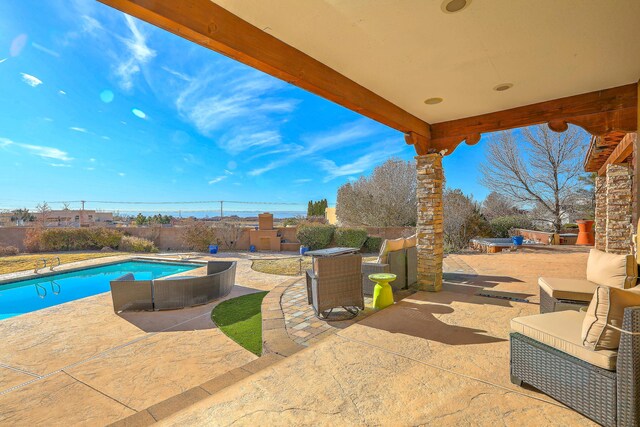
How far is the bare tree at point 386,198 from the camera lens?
13.8 meters

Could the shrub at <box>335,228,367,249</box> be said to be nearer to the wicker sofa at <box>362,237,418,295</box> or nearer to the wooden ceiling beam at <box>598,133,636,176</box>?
the wicker sofa at <box>362,237,418,295</box>

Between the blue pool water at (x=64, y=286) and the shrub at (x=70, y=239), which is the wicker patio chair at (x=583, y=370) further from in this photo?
the shrub at (x=70, y=239)

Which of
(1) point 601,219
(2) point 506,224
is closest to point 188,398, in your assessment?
(1) point 601,219

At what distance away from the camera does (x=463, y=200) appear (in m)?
12.4

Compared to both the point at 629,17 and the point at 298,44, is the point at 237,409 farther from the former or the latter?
the point at 629,17

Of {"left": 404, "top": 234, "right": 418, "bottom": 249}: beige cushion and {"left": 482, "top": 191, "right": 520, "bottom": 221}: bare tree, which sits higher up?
{"left": 482, "top": 191, "right": 520, "bottom": 221}: bare tree

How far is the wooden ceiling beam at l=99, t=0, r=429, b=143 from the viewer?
1859 mm

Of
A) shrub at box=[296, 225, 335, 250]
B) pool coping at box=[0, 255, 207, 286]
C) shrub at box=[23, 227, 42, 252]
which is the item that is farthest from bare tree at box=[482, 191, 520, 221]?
shrub at box=[23, 227, 42, 252]

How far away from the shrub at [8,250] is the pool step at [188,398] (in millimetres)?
16809

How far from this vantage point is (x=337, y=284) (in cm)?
392

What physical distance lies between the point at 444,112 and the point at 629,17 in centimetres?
246

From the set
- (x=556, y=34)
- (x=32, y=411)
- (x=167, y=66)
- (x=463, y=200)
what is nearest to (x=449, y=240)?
(x=463, y=200)

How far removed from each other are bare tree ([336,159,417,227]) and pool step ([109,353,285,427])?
1178 cm

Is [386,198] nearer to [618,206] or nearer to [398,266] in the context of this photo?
[618,206]
